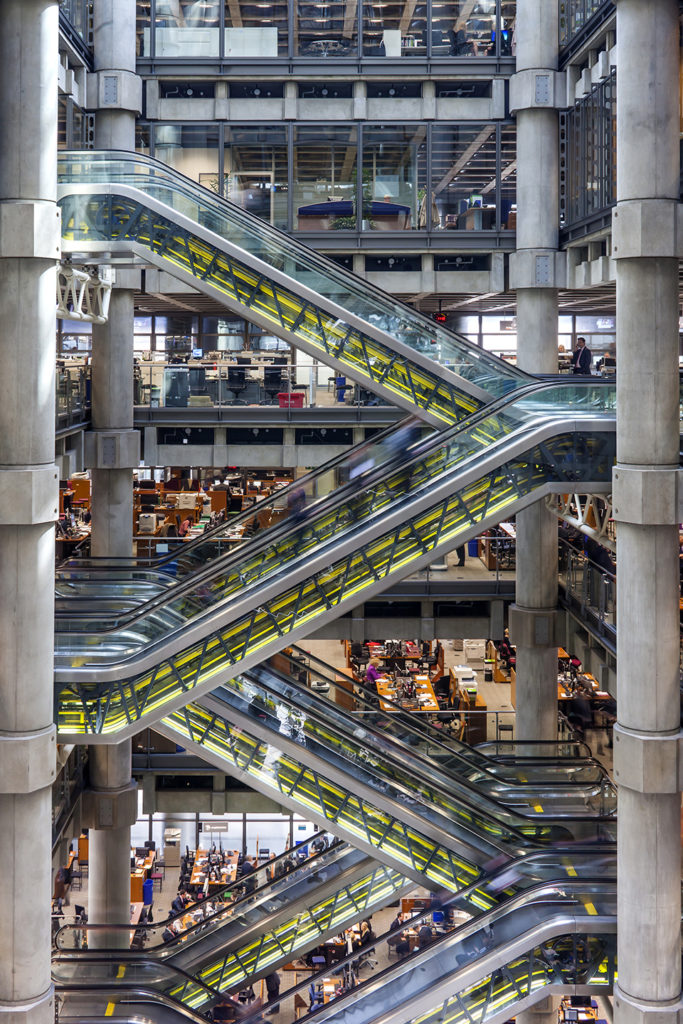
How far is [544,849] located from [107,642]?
6.52m

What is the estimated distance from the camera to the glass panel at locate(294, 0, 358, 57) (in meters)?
24.7

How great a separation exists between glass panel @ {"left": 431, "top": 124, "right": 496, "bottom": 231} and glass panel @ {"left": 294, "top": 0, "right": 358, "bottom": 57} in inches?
100

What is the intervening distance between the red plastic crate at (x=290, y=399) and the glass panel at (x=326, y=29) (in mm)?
6886

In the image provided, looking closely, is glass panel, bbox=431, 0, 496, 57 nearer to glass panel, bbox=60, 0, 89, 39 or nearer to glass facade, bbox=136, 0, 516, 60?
glass facade, bbox=136, 0, 516, 60

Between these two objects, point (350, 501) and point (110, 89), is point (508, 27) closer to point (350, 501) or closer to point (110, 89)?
point (110, 89)

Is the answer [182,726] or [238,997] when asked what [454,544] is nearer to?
[182,726]

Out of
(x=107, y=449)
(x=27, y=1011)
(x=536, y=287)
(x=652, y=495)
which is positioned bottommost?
(x=27, y=1011)

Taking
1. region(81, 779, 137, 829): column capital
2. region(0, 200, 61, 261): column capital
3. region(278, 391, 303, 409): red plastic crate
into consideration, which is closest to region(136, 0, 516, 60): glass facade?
region(278, 391, 303, 409): red plastic crate

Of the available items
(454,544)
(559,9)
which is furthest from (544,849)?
(559,9)

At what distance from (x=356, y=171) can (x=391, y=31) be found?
2.97m

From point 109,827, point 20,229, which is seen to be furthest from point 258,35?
point 109,827

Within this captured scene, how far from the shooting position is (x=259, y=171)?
24.8m

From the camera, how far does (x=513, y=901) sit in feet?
50.2

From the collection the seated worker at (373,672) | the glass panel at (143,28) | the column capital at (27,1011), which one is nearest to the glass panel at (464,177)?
the glass panel at (143,28)
